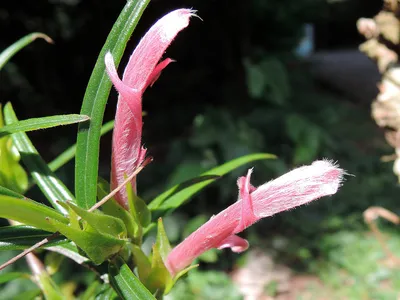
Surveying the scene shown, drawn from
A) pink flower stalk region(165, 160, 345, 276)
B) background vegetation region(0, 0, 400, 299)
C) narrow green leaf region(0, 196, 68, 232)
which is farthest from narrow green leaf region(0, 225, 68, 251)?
background vegetation region(0, 0, 400, 299)

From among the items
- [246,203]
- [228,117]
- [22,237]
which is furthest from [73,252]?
[228,117]

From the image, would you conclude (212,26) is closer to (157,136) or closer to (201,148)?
(157,136)

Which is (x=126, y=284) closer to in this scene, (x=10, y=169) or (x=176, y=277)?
(x=176, y=277)

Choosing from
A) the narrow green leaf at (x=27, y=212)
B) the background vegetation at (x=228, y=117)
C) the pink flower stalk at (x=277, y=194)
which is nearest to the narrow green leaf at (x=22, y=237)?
the narrow green leaf at (x=27, y=212)

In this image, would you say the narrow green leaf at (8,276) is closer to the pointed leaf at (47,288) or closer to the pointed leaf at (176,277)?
the pointed leaf at (47,288)

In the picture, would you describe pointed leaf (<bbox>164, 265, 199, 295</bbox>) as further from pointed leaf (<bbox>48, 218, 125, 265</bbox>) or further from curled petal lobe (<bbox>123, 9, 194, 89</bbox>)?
curled petal lobe (<bbox>123, 9, 194, 89</bbox>)

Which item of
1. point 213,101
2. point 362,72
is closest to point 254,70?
point 213,101
